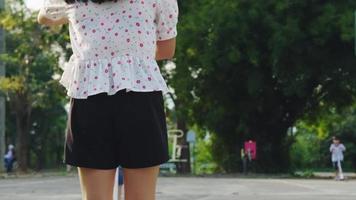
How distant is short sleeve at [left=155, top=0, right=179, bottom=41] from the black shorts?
0.33 m

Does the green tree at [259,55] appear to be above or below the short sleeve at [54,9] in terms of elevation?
above

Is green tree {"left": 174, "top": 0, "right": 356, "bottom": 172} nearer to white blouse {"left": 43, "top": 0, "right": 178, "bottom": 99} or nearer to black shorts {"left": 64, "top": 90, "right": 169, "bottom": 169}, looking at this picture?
white blouse {"left": 43, "top": 0, "right": 178, "bottom": 99}

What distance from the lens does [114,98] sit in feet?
9.56

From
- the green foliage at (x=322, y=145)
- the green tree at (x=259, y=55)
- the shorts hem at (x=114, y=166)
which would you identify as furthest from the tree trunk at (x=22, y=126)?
Answer: the shorts hem at (x=114, y=166)

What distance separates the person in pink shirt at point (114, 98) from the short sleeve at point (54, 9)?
0.18 feet

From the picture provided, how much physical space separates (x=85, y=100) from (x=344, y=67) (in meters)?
27.1

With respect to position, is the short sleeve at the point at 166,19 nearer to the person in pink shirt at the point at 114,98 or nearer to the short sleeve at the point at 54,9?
the person in pink shirt at the point at 114,98

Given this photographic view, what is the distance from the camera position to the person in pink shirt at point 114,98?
290 centimetres

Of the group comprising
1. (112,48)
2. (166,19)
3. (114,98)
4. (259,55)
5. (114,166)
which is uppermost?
(259,55)

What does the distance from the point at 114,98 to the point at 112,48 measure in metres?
0.19

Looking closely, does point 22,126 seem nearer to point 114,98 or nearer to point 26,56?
point 26,56

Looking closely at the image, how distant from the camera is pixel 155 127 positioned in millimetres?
2953

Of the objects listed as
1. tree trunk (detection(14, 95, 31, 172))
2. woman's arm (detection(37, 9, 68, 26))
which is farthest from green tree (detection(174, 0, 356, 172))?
woman's arm (detection(37, 9, 68, 26))

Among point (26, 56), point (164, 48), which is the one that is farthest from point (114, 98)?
point (26, 56)
